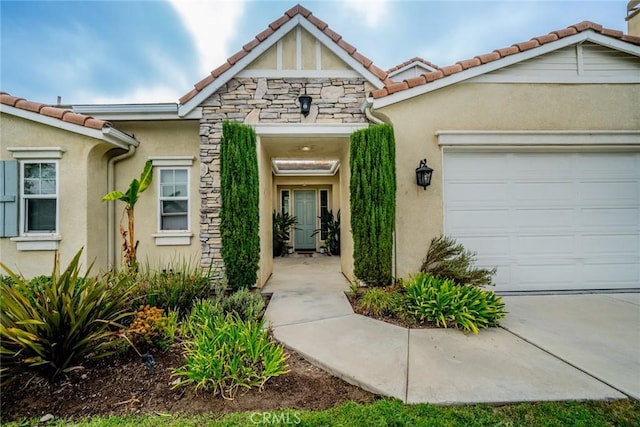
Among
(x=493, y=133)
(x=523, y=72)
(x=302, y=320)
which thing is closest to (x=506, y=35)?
(x=523, y=72)

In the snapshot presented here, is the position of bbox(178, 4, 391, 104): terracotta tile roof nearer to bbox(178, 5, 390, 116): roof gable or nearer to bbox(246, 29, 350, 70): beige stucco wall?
bbox(178, 5, 390, 116): roof gable

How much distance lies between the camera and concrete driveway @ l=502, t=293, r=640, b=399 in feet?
9.93

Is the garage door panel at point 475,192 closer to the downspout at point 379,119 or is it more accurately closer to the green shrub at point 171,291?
the downspout at point 379,119

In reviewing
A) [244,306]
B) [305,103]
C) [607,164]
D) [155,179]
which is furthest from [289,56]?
[607,164]

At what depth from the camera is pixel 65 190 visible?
20.1 feet

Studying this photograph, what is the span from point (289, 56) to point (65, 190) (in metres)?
5.62

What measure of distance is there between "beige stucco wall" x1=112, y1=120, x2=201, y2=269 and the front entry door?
21.9 feet

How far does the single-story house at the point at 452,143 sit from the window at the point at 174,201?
1.06 metres

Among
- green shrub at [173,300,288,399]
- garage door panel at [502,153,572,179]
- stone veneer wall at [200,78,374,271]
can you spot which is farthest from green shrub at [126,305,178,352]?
garage door panel at [502,153,572,179]

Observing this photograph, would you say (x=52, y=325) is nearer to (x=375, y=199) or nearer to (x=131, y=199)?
(x=131, y=199)

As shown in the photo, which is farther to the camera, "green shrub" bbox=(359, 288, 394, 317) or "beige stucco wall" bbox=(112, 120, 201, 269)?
"beige stucco wall" bbox=(112, 120, 201, 269)

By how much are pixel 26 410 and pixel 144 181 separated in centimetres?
502

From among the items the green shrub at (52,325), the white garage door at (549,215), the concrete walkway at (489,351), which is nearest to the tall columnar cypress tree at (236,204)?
the concrete walkway at (489,351)

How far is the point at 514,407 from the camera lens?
2.45m
